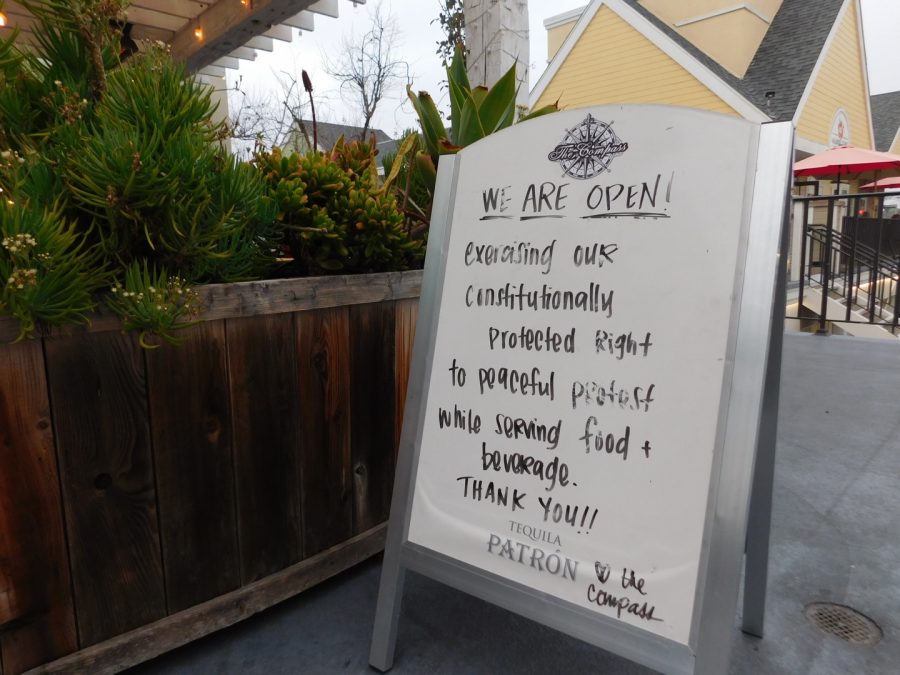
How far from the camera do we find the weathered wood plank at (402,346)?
6.66ft

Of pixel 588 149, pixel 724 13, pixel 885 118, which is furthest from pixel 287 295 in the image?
pixel 885 118

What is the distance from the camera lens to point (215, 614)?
5.36ft

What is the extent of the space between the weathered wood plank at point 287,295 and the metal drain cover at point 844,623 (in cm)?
157

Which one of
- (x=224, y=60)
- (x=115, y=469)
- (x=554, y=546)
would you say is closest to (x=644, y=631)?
(x=554, y=546)

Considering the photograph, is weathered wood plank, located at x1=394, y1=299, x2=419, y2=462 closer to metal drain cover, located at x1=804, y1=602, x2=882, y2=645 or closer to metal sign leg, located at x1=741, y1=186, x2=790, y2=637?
metal sign leg, located at x1=741, y1=186, x2=790, y2=637

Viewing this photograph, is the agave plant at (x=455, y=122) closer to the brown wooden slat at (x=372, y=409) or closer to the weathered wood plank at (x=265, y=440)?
the brown wooden slat at (x=372, y=409)

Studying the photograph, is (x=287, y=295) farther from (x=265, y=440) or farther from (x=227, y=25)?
(x=227, y=25)

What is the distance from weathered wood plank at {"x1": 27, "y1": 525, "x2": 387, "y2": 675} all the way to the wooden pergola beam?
439 centimetres

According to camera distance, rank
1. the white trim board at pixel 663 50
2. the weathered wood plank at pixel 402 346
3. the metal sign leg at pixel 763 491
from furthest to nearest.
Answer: the white trim board at pixel 663 50, the weathered wood plank at pixel 402 346, the metal sign leg at pixel 763 491

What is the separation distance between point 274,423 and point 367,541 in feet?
1.90

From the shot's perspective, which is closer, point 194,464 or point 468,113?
point 194,464

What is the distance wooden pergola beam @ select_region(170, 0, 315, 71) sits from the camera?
4781mm

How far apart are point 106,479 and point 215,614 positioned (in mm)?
515

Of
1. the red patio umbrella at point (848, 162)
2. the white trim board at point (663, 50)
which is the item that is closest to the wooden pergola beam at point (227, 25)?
the red patio umbrella at point (848, 162)
